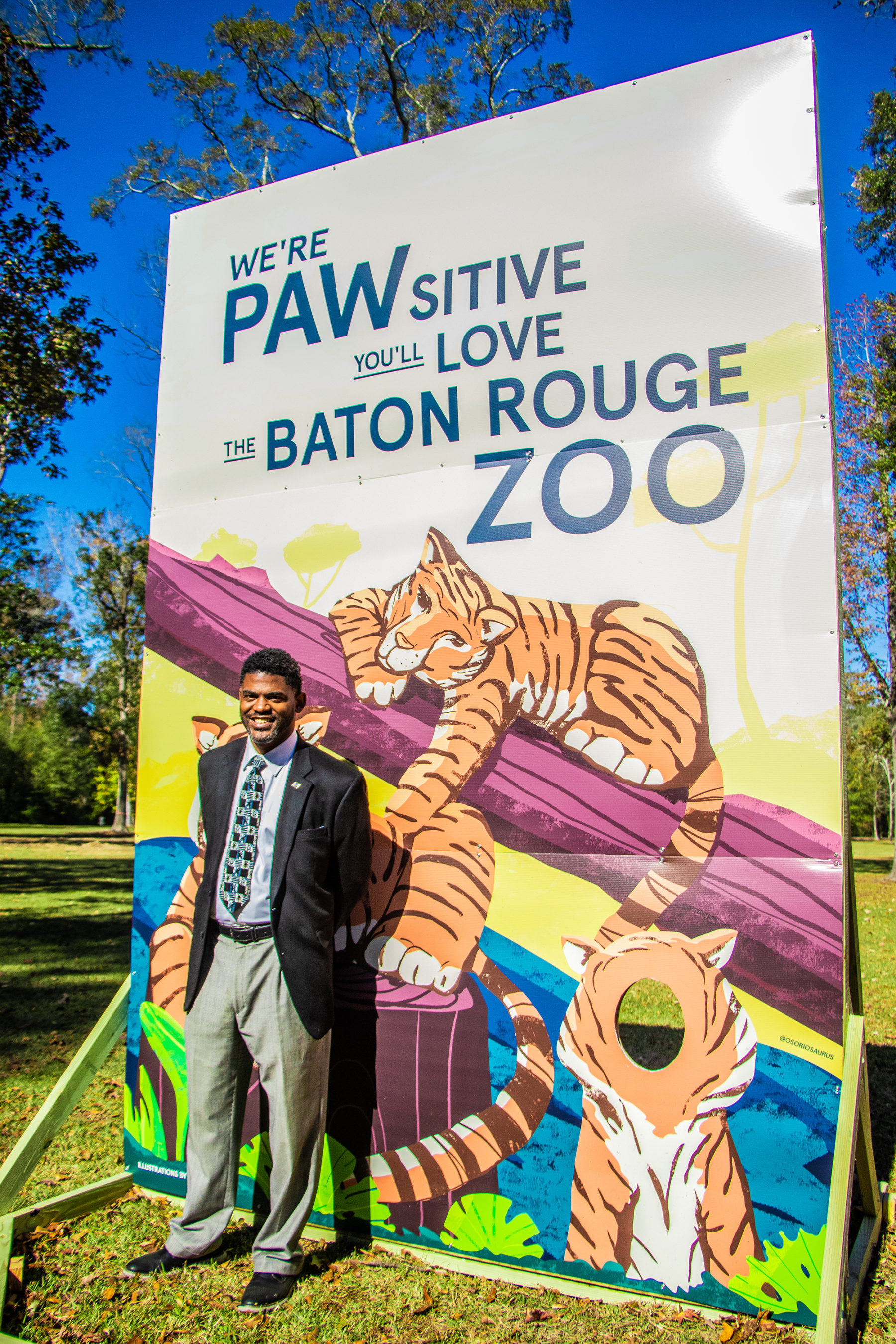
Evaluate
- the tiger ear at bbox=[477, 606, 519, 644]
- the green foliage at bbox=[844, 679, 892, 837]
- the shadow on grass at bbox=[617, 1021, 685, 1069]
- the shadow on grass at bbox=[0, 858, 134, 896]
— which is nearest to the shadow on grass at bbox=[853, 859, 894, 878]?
the green foliage at bbox=[844, 679, 892, 837]

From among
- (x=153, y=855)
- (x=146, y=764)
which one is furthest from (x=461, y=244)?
(x=153, y=855)

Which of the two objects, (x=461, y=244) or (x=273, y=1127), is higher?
(x=461, y=244)

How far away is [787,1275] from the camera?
9.22 feet

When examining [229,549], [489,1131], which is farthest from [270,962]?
[229,549]

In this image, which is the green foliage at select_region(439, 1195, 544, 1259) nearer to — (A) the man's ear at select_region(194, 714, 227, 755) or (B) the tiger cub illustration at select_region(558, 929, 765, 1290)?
(B) the tiger cub illustration at select_region(558, 929, 765, 1290)

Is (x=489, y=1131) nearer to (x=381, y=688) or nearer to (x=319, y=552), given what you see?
(x=381, y=688)

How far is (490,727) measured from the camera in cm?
344

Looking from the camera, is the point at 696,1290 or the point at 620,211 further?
the point at 620,211

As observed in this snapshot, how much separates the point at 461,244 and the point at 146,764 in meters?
2.77

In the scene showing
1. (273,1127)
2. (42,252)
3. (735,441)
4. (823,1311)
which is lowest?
(823,1311)

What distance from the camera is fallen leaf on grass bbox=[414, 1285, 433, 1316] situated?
2936 millimetres

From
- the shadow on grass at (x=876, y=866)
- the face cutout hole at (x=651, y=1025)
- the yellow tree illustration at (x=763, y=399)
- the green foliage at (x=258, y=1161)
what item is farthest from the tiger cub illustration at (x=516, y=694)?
the shadow on grass at (x=876, y=866)

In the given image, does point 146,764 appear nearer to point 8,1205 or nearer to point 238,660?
point 238,660

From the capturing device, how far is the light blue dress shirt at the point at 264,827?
10.4 feet
